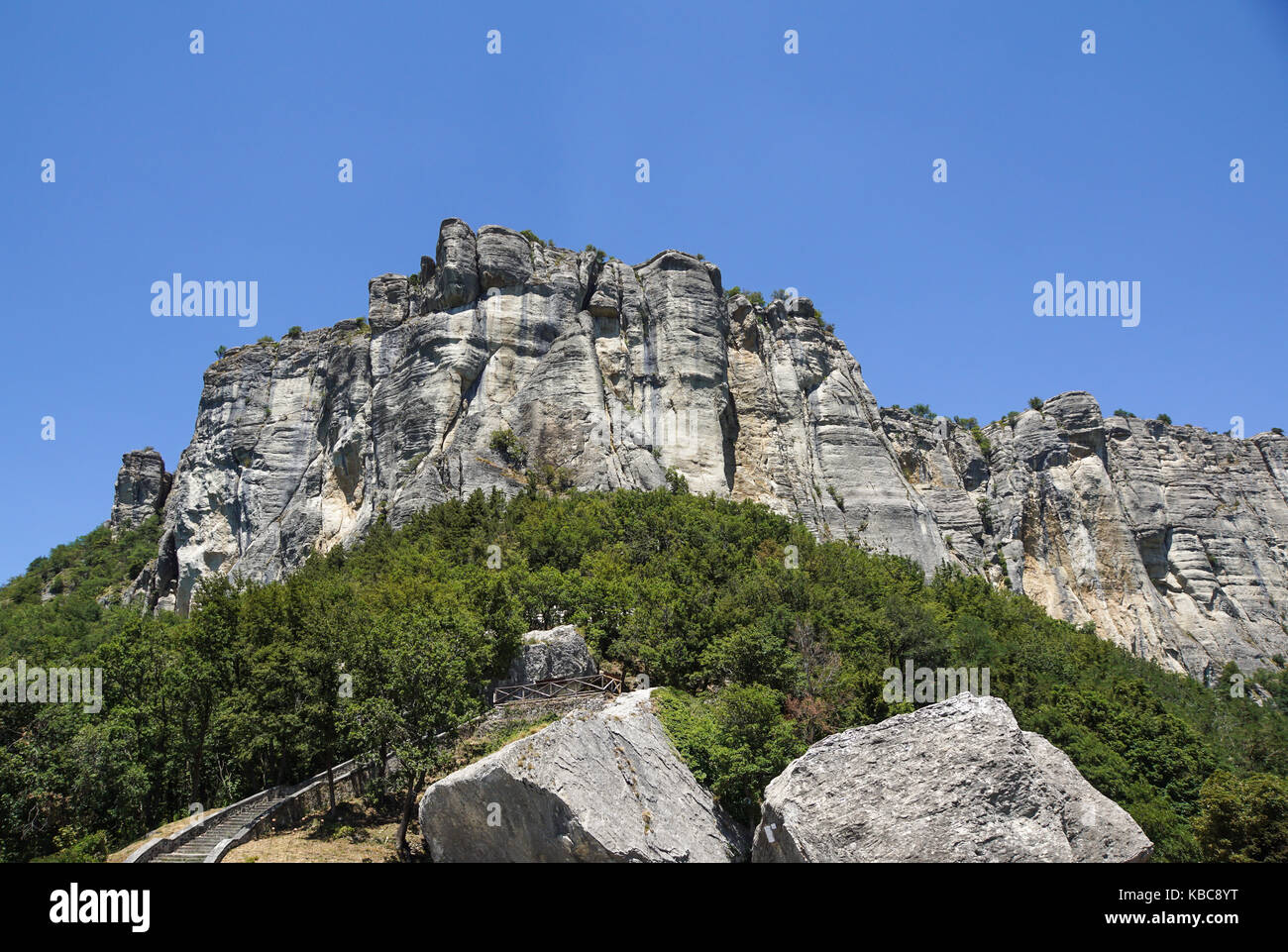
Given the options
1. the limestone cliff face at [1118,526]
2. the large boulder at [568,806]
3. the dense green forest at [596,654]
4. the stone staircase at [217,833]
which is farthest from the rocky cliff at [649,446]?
the large boulder at [568,806]

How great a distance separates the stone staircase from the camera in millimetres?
19953

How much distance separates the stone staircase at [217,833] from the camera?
19953 mm

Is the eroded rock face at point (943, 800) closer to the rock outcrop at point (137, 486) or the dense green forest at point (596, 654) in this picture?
the dense green forest at point (596, 654)

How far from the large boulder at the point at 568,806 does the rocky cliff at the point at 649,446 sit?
139ft

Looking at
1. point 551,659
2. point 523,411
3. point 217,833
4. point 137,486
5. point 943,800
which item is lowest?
point 217,833

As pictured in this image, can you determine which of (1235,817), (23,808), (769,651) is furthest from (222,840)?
(1235,817)

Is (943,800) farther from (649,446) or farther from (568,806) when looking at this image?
(649,446)

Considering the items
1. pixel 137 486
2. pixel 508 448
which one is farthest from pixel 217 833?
pixel 137 486

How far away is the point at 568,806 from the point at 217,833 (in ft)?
35.9

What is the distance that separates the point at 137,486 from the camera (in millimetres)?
104438

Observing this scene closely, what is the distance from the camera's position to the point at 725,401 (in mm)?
71750

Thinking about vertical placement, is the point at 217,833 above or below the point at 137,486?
below
